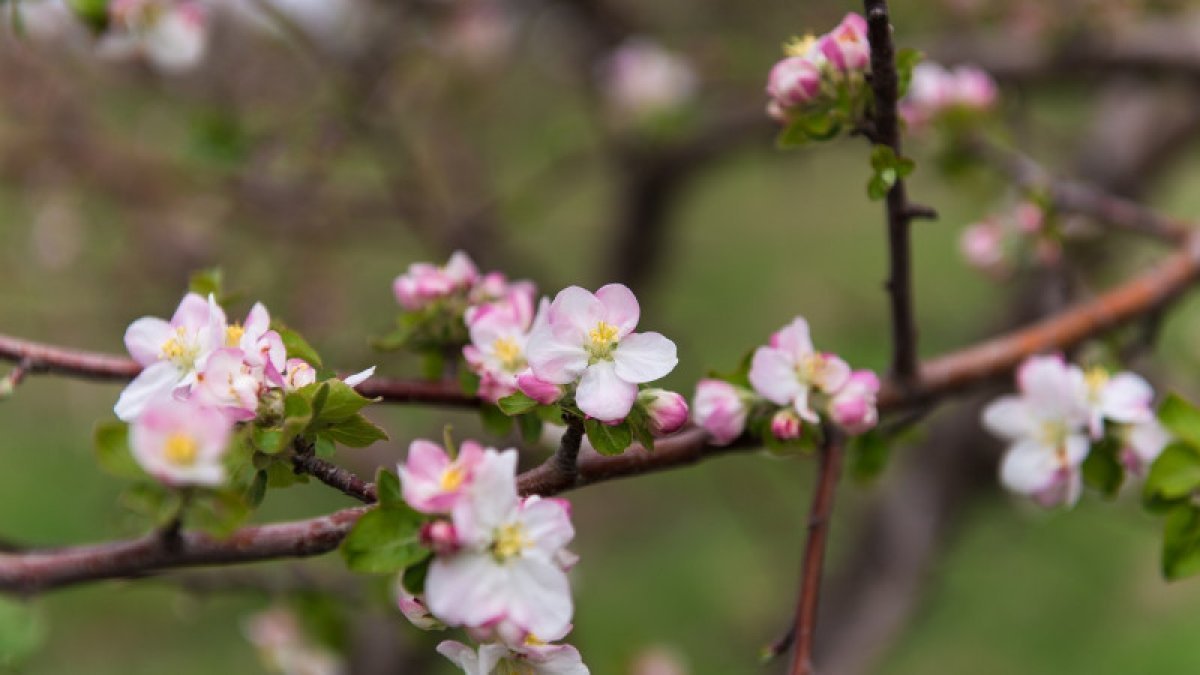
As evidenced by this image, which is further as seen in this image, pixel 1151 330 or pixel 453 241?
pixel 453 241

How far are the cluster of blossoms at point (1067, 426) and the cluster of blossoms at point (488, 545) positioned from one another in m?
0.63

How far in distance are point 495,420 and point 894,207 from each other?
446 mm

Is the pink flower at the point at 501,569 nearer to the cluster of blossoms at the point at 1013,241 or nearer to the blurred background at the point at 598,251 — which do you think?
the blurred background at the point at 598,251

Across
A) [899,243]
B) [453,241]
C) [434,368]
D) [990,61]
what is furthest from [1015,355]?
[453,241]

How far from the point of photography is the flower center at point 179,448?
2.36 feet

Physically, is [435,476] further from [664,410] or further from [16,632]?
[16,632]

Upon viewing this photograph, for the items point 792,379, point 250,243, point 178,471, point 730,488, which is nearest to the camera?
point 178,471

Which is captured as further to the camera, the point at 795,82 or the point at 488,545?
the point at 795,82

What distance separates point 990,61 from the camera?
9.09 ft

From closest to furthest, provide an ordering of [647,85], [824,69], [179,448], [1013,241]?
1. [179,448]
2. [824,69]
3. [1013,241]
4. [647,85]

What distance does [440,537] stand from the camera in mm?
764

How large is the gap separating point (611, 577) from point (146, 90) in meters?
2.77

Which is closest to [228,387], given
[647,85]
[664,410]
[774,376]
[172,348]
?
[172,348]

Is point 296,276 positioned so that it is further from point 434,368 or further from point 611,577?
point 434,368
